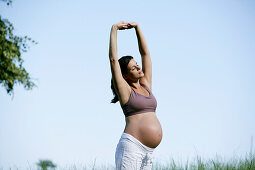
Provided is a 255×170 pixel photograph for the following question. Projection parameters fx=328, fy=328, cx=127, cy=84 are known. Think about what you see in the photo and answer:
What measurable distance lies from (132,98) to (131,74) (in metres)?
0.29

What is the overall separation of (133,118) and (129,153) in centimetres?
31

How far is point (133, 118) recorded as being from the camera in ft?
9.52

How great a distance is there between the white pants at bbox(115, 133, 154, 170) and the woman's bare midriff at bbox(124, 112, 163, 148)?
0.05 m

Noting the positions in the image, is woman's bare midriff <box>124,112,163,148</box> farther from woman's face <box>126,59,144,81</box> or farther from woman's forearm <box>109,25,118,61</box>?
woman's forearm <box>109,25,118,61</box>

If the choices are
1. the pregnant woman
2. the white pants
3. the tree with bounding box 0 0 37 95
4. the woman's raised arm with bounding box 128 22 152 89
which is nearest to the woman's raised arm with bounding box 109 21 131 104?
the pregnant woman

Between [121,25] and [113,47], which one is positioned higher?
[121,25]

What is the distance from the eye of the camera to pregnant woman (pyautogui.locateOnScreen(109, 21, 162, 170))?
2.79 meters

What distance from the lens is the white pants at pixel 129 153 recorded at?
9.07 feet

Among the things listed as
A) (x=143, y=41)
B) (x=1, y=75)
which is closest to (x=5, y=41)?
(x=1, y=75)

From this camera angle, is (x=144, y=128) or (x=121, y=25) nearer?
(x=144, y=128)

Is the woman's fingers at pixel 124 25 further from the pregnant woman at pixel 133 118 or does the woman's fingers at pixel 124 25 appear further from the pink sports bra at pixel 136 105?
the pink sports bra at pixel 136 105

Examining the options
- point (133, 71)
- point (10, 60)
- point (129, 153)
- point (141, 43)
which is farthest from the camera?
point (10, 60)

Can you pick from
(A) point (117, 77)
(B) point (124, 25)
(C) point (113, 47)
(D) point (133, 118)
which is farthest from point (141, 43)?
(D) point (133, 118)

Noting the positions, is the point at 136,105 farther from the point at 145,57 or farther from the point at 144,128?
the point at 145,57
